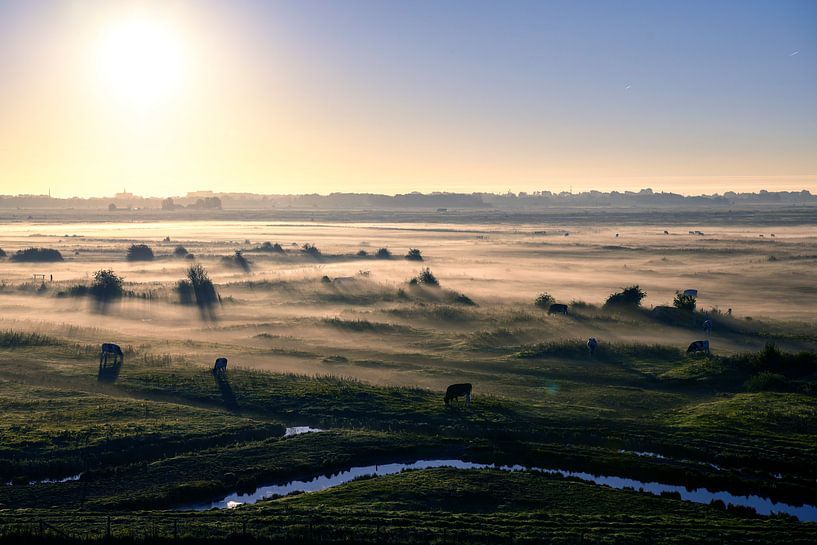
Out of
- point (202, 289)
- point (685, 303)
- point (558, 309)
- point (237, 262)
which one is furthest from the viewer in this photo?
point (237, 262)

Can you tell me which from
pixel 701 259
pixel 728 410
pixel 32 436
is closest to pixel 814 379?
pixel 728 410

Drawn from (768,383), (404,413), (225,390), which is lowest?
(404,413)

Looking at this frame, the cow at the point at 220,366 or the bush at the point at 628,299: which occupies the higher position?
the bush at the point at 628,299

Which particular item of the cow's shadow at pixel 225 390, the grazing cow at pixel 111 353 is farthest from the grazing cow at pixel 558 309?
the grazing cow at pixel 111 353

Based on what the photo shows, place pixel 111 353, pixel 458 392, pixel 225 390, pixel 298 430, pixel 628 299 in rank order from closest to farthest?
pixel 298 430, pixel 458 392, pixel 225 390, pixel 111 353, pixel 628 299

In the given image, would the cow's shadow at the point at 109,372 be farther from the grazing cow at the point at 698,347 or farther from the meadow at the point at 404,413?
the grazing cow at the point at 698,347

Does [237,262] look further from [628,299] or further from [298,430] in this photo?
[298,430]

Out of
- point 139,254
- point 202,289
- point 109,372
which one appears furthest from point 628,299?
point 139,254
